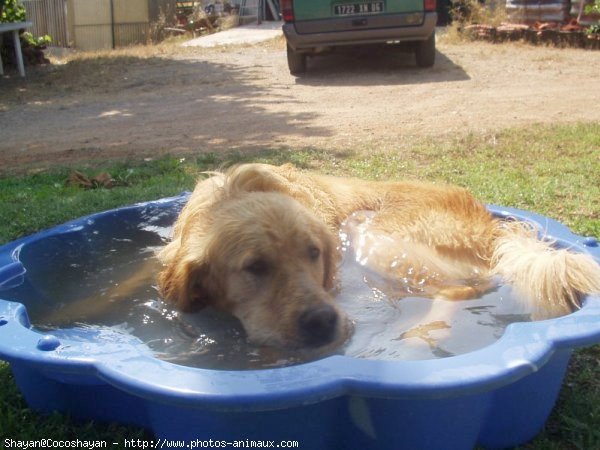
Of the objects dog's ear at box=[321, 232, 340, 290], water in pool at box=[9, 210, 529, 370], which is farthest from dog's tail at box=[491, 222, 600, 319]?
dog's ear at box=[321, 232, 340, 290]

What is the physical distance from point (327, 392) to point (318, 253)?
1575 mm

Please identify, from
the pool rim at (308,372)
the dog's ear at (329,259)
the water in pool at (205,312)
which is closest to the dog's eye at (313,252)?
the dog's ear at (329,259)

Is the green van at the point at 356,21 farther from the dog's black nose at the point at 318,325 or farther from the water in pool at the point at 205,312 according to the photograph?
the dog's black nose at the point at 318,325

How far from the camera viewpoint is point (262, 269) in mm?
3803

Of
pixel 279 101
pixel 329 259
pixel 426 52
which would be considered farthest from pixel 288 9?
pixel 329 259

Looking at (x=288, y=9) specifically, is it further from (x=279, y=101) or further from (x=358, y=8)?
(x=279, y=101)

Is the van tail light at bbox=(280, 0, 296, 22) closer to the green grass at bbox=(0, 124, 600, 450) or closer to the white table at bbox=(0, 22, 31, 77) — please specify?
the green grass at bbox=(0, 124, 600, 450)

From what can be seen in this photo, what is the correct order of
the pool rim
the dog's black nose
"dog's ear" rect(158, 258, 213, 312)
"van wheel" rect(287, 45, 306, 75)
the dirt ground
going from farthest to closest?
"van wheel" rect(287, 45, 306, 75) < the dirt ground < "dog's ear" rect(158, 258, 213, 312) < the dog's black nose < the pool rim

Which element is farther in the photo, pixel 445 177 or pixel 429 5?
pixel 429 5

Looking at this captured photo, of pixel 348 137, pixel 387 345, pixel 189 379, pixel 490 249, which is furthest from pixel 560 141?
pixel 189 379

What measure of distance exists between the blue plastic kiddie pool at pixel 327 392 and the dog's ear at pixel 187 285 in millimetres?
1044

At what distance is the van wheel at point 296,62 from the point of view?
14.5 metres

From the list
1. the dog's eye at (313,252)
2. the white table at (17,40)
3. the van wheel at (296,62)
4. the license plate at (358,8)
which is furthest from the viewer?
the white table at (17,40)

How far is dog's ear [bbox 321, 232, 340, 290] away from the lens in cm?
420
